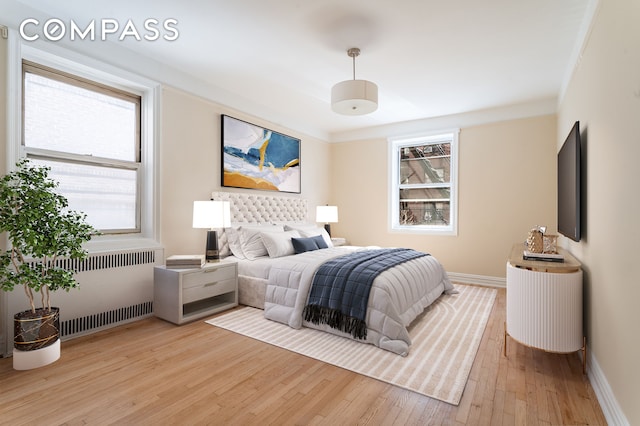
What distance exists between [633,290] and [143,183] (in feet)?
12.9

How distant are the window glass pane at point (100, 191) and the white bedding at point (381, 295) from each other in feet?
5.31

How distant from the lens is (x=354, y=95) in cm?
284

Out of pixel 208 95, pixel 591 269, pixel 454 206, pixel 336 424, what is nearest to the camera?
pixel 336 424

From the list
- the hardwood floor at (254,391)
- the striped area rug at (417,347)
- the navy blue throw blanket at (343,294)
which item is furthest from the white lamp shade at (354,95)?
the hardwood floor at (254,391)

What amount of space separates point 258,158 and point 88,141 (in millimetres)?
2065

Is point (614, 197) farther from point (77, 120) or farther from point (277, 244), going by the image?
point (77, 120)

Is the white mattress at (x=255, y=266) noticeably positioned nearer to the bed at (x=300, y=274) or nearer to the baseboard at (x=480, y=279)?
the bed at (x=300, y=274)

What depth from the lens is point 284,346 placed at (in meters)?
2.57

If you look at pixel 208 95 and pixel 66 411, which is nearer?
pixel 66 411

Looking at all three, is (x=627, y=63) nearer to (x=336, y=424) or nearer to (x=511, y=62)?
(x=511, y=62)

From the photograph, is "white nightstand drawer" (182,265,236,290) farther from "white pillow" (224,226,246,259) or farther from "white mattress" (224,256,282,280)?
"white pillow" (224,226,246,259)

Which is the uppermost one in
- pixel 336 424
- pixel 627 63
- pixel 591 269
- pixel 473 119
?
pixel 473 119

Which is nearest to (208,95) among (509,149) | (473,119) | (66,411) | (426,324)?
(66,411)

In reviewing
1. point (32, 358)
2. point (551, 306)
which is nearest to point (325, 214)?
point (551, 306)
